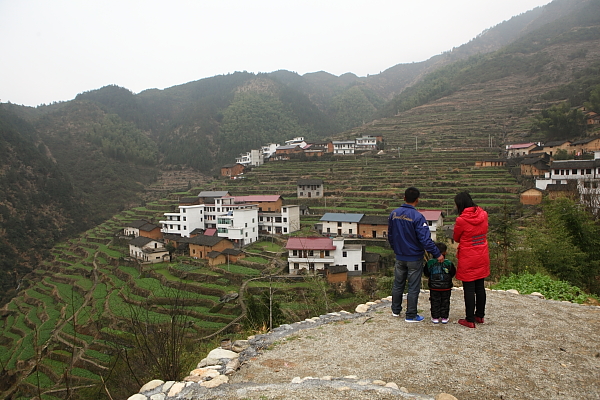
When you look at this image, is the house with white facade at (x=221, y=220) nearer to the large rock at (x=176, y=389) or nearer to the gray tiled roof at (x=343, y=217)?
the gray tiled roof at (x=343, y=217)

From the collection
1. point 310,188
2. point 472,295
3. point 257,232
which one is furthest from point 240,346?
point 310,188

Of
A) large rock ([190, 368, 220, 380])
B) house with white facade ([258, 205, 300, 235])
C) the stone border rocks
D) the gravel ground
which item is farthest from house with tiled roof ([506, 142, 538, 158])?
large rock ([190, 368, 220, 380])

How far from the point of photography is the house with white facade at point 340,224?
99.6ft

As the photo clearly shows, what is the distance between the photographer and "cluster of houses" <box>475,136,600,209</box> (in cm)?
2791

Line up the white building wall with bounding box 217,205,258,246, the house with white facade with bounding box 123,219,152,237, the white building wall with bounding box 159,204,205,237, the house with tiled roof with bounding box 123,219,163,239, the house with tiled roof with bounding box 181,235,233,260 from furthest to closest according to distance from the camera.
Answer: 1. the house with white facade with bounding box 123,219,152,237
2. the house with tiled roof with bounding box 123,219,163,239
3. the white building wall with bounding box 159,204,205,237
4. the white building wall with bounding box 217,205,258,246
5. the house with tiled roof with bounding box 181,235,233,260

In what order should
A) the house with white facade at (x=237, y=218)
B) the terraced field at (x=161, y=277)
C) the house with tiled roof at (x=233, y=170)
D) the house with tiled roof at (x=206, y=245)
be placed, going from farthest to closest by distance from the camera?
the house with tiled roof at (x=233, y=170) → the house with white facade at (x=237, y=218) → the house with tiled roof at (x=206, y=245) → the terraced field at (x=161, y=277)

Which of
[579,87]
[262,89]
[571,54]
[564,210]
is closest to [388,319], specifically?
[564,210]

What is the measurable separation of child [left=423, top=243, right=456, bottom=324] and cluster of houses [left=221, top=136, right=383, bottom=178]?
5108 cm

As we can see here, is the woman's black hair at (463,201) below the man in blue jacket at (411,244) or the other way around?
the other way around

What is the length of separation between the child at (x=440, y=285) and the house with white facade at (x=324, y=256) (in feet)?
64.9

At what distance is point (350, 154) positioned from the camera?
53.9m

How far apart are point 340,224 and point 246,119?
69701 mm

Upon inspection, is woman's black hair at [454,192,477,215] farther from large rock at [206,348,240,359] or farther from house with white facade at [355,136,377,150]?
house with white facade at [355,136,377,150]

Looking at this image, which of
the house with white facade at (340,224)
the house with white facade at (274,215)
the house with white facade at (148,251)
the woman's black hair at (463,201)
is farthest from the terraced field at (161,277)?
the woman's black hair at (463,201)
